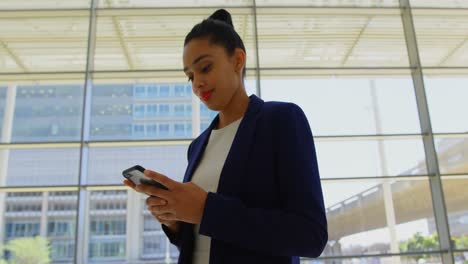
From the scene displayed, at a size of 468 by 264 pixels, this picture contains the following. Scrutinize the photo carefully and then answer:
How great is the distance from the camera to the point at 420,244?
403cm

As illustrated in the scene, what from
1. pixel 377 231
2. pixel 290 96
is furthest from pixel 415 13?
pixel 377 231

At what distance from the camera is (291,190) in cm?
68

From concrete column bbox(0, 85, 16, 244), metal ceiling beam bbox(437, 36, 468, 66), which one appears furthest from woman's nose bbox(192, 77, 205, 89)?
metal ceiling beam bbox(437, 36, 468, 66)

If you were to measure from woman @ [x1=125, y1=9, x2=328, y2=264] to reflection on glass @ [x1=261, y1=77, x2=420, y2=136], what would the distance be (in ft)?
11.3

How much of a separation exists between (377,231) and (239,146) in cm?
380

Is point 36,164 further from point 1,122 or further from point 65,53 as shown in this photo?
point 65,53

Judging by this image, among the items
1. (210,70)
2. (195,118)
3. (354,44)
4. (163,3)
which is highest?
(163,3)

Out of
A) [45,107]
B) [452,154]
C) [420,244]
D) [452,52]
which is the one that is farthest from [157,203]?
[452,52]

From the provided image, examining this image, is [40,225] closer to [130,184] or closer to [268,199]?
[130,184]

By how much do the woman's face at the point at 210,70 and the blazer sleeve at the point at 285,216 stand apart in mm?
218

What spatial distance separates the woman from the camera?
2.10 feet

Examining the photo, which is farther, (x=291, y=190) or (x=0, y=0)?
(x=0, y=0)

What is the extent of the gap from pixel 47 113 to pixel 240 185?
4.22 meters

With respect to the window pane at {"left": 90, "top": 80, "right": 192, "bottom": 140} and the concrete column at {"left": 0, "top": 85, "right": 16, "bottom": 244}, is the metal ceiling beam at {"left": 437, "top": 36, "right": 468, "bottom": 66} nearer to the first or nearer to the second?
the window pane at {"left": 90, "top": 80, "right": 192, "bottom": 140}
